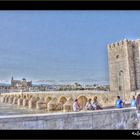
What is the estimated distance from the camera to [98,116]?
3.12m

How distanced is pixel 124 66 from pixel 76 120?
126cm

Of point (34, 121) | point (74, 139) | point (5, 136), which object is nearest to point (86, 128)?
point (74, 139)

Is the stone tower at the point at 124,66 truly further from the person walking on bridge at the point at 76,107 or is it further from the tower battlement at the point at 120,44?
the person walking on bridge at the point at 76,107

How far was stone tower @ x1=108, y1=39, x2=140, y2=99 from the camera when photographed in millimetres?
3346

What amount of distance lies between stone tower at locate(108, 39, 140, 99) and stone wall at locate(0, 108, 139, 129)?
274 mm

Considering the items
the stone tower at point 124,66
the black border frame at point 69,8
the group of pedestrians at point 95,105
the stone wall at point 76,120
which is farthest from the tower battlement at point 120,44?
the stone wall at point 76,120

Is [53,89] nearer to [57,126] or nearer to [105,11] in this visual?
[57,126]

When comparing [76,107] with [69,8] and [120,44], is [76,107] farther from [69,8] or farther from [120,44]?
[69,8]

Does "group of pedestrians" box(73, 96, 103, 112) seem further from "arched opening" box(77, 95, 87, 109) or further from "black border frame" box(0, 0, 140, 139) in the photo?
"black border frame" box(0, 0, 140, 139)

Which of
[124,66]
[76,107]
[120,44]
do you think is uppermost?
[120,44]

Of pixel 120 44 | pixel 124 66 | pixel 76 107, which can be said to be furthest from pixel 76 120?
pixel 124 66

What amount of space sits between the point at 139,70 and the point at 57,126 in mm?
1117

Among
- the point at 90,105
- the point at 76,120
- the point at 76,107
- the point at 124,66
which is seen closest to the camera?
the point at 76,120

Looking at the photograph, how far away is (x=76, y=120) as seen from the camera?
2973 millimetres
